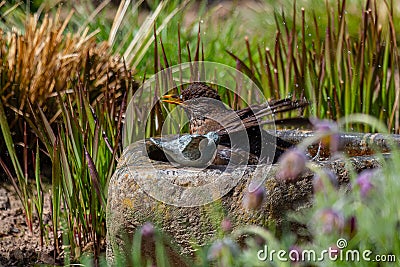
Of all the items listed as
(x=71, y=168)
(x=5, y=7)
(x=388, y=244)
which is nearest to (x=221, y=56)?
(x=5, y=7)

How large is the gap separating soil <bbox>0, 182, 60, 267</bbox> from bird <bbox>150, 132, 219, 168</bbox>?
76 centimetres

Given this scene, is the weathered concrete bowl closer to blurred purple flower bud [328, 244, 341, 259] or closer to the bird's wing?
the bird's wing

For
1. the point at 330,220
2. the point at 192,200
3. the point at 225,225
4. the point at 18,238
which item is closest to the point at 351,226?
the point at 330,220

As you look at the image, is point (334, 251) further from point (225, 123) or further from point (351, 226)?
point (225, 123)

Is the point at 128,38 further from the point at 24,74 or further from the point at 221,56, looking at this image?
the point at 24,74

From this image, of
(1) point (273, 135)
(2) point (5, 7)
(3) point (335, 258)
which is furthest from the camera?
(2) point (5, 7)

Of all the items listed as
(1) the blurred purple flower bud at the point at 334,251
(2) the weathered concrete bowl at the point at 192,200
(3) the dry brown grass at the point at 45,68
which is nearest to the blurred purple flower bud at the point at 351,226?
(1) the blurred purple flower bud at the point at 334,251

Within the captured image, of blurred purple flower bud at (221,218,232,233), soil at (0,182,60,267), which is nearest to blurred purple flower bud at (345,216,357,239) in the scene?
blurred purple flower bud at (221,218,232,233)

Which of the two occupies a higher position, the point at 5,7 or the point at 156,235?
the point at 5,7

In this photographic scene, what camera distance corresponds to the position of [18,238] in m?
2.76

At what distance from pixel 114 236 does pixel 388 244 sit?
823 mm

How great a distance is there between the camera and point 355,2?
472 cm

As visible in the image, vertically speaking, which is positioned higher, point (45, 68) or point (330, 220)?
point (45, 68)

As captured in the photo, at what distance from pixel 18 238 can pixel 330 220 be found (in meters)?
1.72
